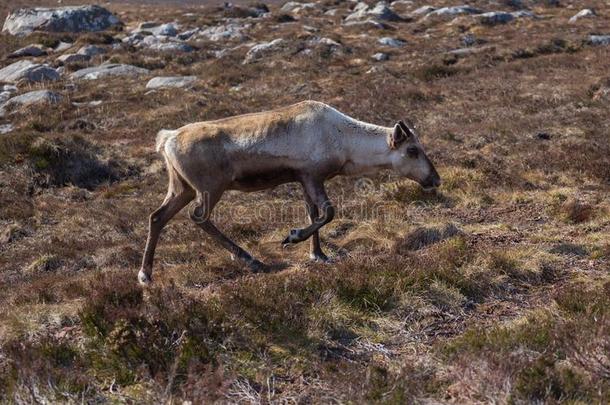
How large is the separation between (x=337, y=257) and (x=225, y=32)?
126 feet

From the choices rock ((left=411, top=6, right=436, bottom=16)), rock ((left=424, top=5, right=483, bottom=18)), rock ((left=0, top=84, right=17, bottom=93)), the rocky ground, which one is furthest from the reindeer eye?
rock ((left=411, top=6, right=436, bottom=16))

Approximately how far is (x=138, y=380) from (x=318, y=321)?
72.2 inches

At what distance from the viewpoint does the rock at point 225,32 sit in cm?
4314

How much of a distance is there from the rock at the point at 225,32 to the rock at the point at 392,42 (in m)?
9.86

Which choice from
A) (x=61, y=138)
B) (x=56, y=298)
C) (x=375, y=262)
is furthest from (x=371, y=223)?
(x=61, y=138)

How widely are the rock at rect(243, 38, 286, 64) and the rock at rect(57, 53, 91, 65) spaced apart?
9666mm

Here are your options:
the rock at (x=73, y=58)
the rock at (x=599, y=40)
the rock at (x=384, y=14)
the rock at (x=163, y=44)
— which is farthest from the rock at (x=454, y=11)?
the rock at (x=73, y=58)

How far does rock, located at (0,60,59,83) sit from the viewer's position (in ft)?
100

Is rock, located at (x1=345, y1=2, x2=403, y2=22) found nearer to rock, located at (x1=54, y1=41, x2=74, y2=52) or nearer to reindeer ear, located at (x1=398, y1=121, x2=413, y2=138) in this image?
rock, located at (x1=54, y1=41, x2=74, y2=52)

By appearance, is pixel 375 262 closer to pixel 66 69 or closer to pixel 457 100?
pixel 457 100

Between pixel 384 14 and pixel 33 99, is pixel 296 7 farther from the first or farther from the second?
pixel 33 99

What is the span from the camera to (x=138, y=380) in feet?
17.1

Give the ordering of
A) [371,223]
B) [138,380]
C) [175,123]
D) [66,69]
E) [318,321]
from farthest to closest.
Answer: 1. [66,69]
2. [175,123]
3. [371,223]
4. [318,321]
5. [138,380]

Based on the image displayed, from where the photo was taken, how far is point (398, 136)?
868cm
